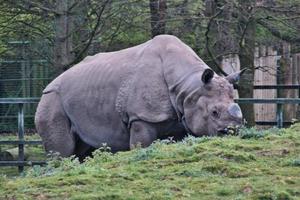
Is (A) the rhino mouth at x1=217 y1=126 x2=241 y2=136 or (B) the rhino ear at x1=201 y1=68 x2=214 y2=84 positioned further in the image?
(B) the rhino ear at x1=201 y1=68 x2=214 y2=84

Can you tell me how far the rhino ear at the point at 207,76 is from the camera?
33.8ft

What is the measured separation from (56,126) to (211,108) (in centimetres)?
273

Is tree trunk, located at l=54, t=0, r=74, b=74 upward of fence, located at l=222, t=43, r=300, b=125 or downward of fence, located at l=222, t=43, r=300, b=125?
upward

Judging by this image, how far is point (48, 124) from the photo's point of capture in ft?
39.7

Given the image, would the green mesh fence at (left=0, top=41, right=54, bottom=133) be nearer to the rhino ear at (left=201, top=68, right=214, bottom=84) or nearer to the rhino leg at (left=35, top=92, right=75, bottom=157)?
the rhino leg at (left=35, top=92, right=75, bottom=157)

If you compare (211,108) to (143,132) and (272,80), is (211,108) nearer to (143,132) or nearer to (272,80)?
(143,132)

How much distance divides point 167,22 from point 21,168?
3.99 m

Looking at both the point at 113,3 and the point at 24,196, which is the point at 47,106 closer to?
the point at 113,3

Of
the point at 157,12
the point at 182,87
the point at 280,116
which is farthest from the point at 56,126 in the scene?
the point at 157,12

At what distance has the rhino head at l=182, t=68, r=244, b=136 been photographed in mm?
10141

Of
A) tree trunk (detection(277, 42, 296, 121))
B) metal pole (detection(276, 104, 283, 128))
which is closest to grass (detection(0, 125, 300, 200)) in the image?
metal pole (detection(276, 104, 283, 128))

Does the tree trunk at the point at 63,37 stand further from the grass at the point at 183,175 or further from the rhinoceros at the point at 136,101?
the grass at the point at 183,175

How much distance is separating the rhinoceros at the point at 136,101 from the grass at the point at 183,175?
8.65 ft

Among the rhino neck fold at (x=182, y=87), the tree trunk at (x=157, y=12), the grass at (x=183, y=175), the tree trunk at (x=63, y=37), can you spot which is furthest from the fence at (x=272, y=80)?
the grass at (x=183, y=175)
